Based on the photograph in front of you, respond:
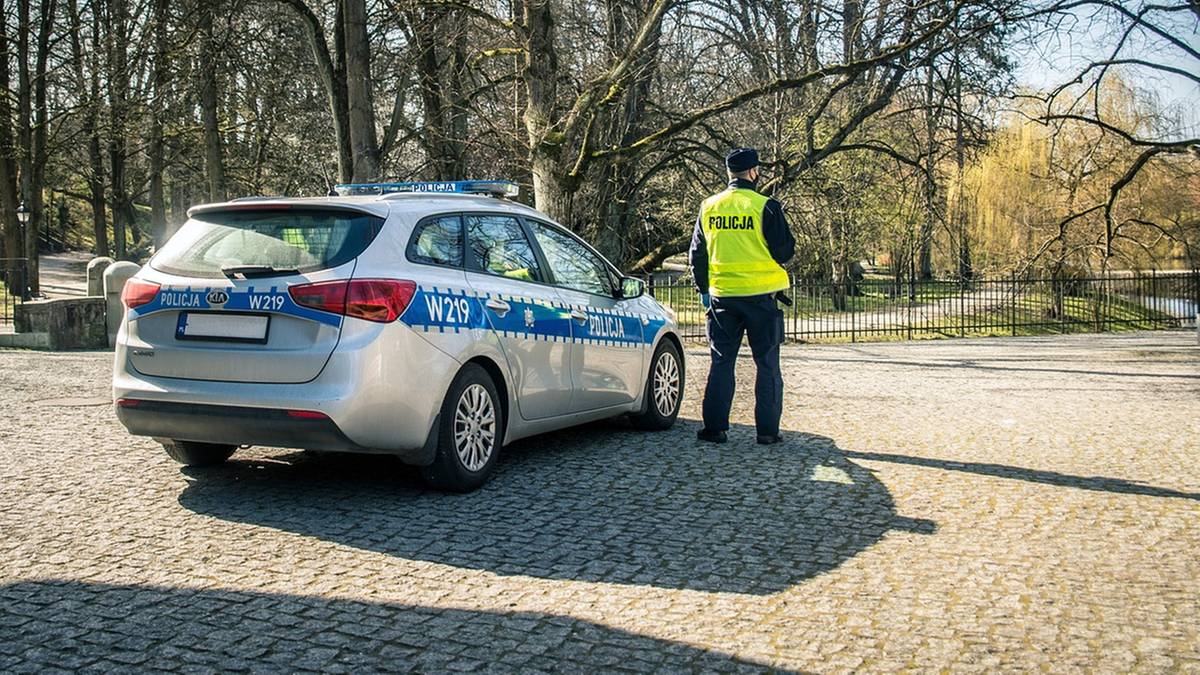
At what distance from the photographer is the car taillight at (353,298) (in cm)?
576

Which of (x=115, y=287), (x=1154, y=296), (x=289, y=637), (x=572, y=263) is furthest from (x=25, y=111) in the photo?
(x=289, y=637)

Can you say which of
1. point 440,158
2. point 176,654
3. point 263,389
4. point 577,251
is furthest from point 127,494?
point 440,158

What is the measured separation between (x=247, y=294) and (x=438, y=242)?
1.10 meters

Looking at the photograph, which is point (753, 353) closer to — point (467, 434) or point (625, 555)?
point (467, 434)

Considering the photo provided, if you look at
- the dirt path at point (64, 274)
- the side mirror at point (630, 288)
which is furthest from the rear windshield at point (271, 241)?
the dirt path at point (64, 274)

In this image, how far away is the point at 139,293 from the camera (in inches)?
244

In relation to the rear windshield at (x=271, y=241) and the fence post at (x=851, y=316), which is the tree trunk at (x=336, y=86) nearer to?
the fence post at (x=851, y=316)

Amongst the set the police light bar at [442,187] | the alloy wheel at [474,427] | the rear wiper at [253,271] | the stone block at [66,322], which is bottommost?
the alloy wheel at [474,427]

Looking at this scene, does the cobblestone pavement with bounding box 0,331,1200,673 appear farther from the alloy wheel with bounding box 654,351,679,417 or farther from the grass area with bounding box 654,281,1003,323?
the grass area with bounding box 654,281,1003,323

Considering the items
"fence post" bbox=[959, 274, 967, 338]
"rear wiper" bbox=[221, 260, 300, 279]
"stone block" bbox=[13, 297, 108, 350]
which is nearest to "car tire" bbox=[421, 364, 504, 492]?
"rear wiper" bbox=[221, 260, 300, 279]

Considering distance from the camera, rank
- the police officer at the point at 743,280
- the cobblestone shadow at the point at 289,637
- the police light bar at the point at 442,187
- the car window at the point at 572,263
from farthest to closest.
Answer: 1. the police officer at the point at 743,280
2. the car window at the point at 572,263
3. the police light bar at the point at 442,187
4. the cobblestone shadow at the point at 289,637

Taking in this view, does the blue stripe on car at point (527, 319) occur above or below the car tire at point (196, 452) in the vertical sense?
above

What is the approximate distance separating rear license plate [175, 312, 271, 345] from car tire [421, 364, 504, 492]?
1013 mm

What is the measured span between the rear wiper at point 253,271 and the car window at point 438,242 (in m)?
0.66
